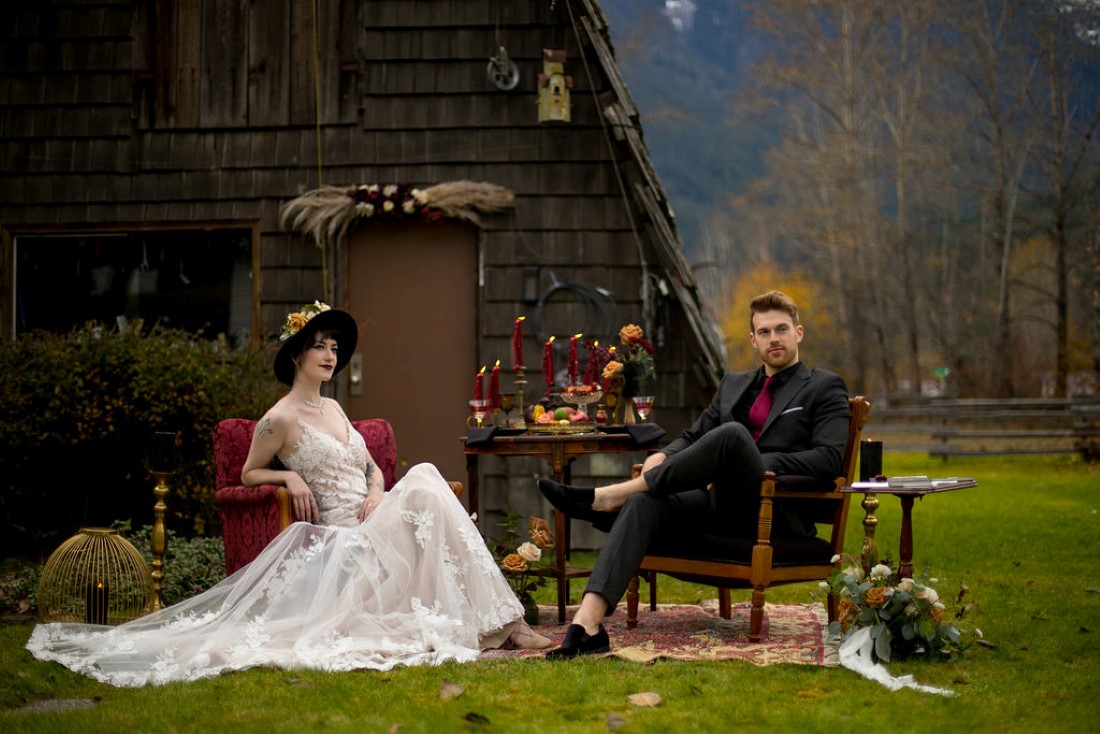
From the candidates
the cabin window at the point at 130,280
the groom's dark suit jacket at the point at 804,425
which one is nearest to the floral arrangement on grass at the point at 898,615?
the groom's dark suit jacket at the point at 804,425

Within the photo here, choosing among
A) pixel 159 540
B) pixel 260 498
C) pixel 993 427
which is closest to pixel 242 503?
pixel 260 498

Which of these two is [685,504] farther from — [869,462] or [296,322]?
[296,322]

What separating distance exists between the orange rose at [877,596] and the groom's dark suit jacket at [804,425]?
743 mm

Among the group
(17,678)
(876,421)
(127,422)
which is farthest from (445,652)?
(876,421)

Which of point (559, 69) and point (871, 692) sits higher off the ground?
point (559, 69)

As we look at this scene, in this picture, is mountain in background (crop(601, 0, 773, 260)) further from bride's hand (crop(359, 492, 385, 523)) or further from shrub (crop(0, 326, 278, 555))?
bride's hand (crop(359, 492, 385, 523))

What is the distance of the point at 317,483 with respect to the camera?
5805mm

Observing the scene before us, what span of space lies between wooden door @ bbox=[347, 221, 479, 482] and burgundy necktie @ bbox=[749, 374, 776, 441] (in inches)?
146

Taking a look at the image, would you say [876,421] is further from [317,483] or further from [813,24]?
[317,483]

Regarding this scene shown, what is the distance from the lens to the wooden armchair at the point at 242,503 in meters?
5.64

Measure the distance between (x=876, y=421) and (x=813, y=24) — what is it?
919 cm

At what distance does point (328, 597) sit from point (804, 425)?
2.23m

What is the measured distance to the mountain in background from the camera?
58375 mm

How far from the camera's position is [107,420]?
8.34 metres
